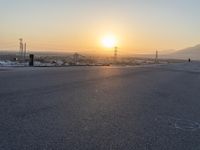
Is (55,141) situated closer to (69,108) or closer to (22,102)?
(69,108)

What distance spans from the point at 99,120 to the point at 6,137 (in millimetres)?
2378

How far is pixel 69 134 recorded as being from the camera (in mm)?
6715

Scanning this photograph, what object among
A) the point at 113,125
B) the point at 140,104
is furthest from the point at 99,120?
the point at 140,104

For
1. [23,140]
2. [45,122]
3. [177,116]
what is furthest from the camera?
[177,116]

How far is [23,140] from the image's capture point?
20.2 ft

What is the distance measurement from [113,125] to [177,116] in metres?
2.32

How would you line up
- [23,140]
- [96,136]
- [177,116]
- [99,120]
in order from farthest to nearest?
[177,116] < [99,120] < [96,136] < [23,140]

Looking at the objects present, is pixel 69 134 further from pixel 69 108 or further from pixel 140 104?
pixel 140 104

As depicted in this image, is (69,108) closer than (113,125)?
No

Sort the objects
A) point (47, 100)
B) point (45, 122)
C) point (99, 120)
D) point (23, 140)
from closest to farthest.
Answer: point (23, 140)
point (45, 122)
point (99, 120)
point (47, 100)

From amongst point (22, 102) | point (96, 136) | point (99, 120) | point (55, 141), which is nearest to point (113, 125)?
point (99, 120)

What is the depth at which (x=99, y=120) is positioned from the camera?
8172 millimetres

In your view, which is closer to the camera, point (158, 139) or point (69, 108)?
point (158, 139)

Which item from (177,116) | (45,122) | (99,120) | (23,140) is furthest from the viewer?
(177,116)
